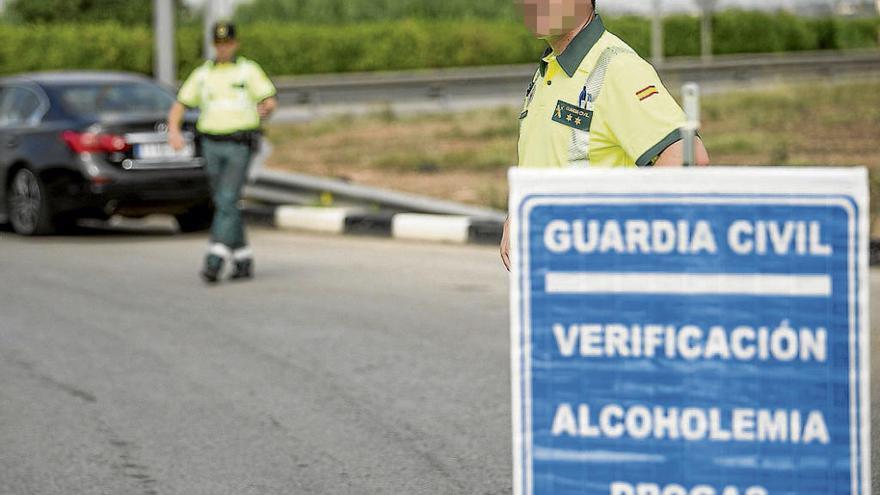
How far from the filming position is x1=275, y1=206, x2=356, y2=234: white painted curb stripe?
14320 millimetres

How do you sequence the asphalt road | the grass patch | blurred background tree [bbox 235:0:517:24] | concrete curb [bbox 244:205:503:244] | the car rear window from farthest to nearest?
blurred background tree [bbox 235:0:517:24] → the grass patch → the car rear window → concrete curb [bbox 244:205:503:244] → the asphalt road

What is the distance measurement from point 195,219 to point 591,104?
11364 mm

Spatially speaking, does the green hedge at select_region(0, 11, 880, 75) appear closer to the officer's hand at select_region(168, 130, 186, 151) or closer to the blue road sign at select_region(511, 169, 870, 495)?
the officer's hand at select_region(168, 130, 186, 151)

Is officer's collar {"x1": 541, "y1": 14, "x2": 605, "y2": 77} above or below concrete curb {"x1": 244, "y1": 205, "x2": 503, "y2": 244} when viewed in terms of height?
above

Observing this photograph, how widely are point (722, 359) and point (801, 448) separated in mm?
209

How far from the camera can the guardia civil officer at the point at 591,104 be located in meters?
3.55

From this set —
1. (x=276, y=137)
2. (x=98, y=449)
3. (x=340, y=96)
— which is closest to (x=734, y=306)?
(x=98, y=449)

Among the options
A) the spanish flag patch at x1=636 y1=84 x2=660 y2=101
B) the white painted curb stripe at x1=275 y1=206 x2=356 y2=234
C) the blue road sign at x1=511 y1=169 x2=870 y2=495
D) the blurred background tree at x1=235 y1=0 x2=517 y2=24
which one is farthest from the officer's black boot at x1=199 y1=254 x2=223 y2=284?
the blurred background tree at x1=235 y1=0 x2=517 y2=24

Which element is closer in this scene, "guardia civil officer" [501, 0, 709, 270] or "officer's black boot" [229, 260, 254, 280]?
"guardia civil officer" [501, 0, 709, 270]

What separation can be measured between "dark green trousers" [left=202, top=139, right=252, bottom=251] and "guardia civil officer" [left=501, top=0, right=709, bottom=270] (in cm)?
691

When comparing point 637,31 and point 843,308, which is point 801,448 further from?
point 637,31

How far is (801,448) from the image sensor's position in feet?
9.35

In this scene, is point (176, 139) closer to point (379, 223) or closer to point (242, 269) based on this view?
point (242, 269)

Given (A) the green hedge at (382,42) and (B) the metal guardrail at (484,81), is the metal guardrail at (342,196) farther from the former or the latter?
(A) the green hedge at (382,42)
